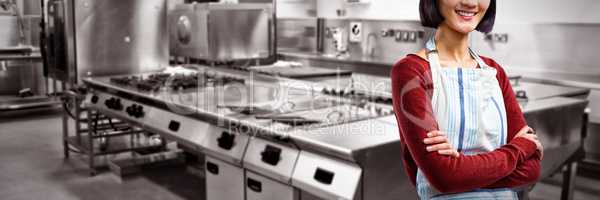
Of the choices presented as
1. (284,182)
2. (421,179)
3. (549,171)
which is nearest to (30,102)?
(284,182)

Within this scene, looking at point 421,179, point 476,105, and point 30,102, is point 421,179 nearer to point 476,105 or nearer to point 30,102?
point 476,105

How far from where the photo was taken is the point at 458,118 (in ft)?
3.54

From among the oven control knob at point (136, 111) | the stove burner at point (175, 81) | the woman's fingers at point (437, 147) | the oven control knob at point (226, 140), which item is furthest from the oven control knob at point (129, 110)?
the woman's fingers at point (437, 147)

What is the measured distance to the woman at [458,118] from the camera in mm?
1035

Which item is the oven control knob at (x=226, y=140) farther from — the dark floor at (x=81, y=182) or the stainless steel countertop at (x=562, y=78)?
the stainless steel countertop at (x=562, y=78)

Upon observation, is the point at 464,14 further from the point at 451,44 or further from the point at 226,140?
the point at 226,140

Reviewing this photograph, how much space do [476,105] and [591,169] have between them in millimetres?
4182

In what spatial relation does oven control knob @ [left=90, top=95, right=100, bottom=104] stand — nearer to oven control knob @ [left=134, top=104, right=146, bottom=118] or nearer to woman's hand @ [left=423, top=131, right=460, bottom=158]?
oven control knob @ [left=134, top=104, right=146, bottom=118]

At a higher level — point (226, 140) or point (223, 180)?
point (226, 140)

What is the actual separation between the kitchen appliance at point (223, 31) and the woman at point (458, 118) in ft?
13.4

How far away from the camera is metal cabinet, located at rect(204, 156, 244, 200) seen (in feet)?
8.28

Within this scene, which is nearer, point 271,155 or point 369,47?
point 271,155

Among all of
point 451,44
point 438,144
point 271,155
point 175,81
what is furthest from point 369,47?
point 438,144

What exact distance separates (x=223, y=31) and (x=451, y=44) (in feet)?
13.6
